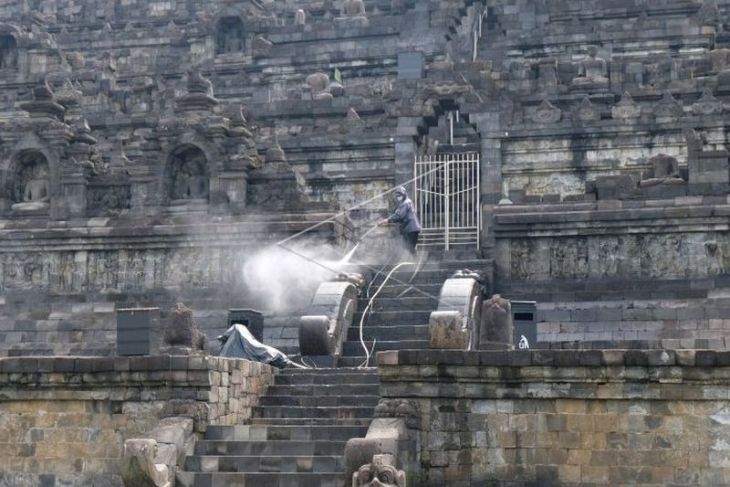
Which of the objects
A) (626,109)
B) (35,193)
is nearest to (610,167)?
(626,109)

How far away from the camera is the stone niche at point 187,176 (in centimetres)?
3209

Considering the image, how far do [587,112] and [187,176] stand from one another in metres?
9.55

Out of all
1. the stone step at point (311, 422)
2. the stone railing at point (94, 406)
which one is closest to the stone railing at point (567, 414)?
the stone step at point (311, 422)

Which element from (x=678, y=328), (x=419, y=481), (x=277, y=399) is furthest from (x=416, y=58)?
(x=419, y=481)

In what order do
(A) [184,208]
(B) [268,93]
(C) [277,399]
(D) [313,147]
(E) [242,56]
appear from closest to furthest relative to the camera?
(C) [277,399]
(A) [184,208]
(D) [313,147]
(B) [268,93]
(E) [242,56]

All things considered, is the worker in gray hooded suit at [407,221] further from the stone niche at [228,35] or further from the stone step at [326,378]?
the stone niche at [228,35]

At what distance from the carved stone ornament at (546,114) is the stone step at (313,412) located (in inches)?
528

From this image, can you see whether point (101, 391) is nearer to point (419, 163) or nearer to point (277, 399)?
point (277, 399)

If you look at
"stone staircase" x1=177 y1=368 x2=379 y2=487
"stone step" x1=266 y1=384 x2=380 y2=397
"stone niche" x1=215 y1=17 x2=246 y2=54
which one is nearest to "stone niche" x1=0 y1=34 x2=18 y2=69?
"stone niche" x1=215 y1=17 x2=246 y2=54

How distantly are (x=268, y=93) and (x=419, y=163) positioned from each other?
11199 mm

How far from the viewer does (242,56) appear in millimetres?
46844

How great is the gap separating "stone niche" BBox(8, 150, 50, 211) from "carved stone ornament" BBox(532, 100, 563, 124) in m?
11.5

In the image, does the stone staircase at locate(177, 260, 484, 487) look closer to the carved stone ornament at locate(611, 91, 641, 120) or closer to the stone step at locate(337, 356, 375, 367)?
the stone step at locate(337, 356, 375, 367)

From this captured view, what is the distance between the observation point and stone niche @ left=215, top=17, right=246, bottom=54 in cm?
4809
